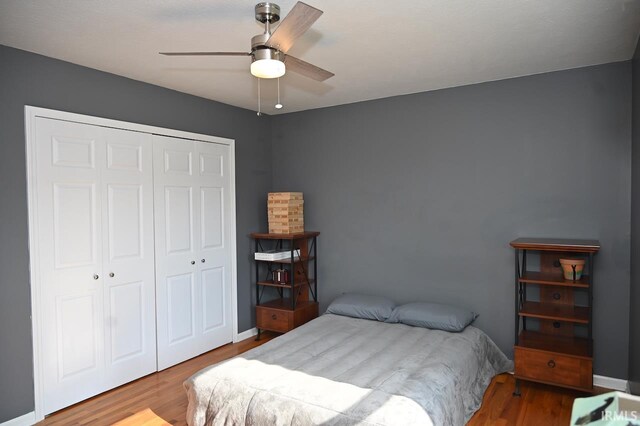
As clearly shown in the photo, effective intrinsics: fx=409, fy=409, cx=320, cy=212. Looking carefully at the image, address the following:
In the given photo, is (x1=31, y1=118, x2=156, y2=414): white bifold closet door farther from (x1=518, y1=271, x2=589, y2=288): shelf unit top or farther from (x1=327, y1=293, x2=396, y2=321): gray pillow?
(x1=518, y1=271, x2=589, y2=288): shelf unit top

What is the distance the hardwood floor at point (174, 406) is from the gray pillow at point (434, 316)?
527 mm

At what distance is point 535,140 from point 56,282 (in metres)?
3.89

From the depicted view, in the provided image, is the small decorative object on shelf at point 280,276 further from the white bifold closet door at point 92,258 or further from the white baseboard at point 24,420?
the white baseboard at point 24,420

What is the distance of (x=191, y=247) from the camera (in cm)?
396

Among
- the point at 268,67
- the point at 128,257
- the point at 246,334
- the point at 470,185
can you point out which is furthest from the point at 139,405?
the point at 470,185

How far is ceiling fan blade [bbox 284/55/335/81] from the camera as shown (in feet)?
7.25

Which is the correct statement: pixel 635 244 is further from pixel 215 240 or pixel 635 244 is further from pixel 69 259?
pixel 69 259

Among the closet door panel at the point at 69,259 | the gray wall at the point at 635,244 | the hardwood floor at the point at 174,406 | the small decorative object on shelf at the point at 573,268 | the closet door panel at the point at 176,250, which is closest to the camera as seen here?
the gray wall at the point at 635,244

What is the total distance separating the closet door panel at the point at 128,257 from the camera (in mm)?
3283

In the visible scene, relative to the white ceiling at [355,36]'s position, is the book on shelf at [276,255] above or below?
below

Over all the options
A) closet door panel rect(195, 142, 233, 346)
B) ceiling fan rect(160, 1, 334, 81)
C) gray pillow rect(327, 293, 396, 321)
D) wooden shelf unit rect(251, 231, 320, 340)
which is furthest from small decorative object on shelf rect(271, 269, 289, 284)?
ceiling fan rect(160, 1, 334, 81)

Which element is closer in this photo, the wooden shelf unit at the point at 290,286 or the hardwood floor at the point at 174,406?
the hardwood floor at the point at 174,406

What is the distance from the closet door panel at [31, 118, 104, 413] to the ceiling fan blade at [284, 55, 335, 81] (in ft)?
5.96

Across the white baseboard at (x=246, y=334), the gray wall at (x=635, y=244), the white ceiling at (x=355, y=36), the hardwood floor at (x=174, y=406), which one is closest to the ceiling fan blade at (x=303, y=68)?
the white ceiling at (x=355, y=36)
